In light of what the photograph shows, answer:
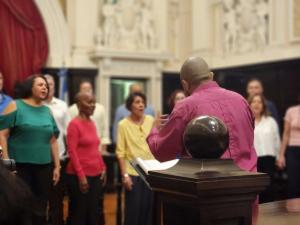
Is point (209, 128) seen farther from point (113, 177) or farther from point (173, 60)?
point (173, 60)

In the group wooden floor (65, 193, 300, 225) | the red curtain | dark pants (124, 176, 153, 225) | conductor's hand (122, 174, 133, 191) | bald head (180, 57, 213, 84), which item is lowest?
dark pants (124, 176, 153, 225)

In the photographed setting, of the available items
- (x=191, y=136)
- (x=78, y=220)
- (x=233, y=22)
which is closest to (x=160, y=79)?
(x=233, y=22)

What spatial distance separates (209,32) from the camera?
8.98 m

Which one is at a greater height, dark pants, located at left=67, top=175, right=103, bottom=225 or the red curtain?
the red curtain

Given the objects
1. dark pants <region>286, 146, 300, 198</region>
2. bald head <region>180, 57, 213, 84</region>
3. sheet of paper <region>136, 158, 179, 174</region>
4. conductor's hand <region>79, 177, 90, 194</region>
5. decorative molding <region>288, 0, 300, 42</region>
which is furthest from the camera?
decorative molding <region>288, 0, 300, 42</region>

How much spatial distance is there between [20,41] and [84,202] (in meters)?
4.36

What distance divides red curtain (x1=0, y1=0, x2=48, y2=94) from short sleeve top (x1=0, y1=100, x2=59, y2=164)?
3768 mm

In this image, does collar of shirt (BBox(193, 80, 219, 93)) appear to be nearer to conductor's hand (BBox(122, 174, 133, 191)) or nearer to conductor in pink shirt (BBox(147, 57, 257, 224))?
conductor in pink shirt (BBox(147, 57, 257, 224))

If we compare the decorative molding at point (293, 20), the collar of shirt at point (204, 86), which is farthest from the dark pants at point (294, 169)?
the collar of shirt at point (204, 86)

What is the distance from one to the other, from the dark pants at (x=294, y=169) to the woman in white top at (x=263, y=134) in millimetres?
248

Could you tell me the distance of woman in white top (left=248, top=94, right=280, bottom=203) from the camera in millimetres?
5211

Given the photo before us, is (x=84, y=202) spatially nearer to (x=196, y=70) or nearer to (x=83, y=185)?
(x=83, y=185)

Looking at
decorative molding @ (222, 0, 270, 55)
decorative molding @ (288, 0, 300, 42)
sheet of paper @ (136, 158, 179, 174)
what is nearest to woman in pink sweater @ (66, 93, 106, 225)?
sheet of paper @ (136, 158, 179, 174)

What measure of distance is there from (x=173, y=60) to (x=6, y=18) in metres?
3.13
